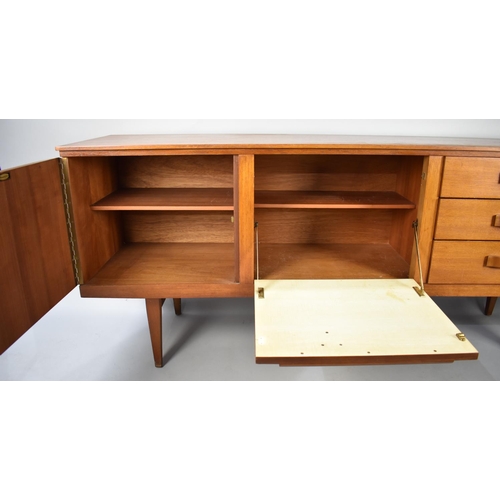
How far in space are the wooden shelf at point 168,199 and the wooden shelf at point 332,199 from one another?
167 mm

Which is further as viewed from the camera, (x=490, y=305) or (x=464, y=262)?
(x=490, y=305)

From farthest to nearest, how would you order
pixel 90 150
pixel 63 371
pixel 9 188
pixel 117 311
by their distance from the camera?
pixel 117 311, pixel 63 371, pixel 90 150, pixel 9 188

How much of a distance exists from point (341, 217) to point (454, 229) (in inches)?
23.3

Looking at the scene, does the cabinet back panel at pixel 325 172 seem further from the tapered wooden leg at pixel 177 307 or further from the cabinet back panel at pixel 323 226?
the tapered wooden leg at pixel 177 307

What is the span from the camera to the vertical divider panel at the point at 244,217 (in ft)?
5.06

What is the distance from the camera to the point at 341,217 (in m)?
2.12

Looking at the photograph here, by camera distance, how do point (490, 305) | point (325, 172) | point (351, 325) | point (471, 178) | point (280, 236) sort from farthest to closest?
point (490, 305) < point (280, 236) < point (325, 172) < point (471, 178) < point (351, 325)

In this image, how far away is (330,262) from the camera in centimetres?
190

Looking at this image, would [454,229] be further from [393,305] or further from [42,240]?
[42,240]

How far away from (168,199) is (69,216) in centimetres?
41

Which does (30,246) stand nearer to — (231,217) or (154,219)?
(154,219)

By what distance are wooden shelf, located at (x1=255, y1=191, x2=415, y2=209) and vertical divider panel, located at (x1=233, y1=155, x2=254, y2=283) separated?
2.7 inches

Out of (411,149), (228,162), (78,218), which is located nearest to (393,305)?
(411,149)

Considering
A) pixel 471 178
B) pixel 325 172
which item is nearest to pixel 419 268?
pixel 471 178
